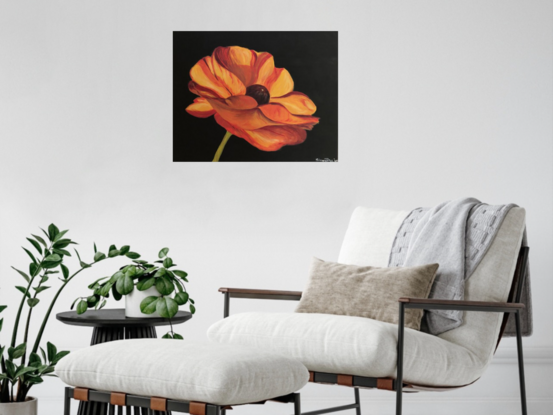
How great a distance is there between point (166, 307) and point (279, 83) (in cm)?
150

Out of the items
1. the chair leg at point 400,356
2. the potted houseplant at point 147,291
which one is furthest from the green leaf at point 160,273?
the chair leg at point 400,356

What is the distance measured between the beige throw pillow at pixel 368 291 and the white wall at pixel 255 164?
2.77 feet

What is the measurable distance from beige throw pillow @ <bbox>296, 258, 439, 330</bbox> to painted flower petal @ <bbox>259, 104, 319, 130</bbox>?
1.05 metres

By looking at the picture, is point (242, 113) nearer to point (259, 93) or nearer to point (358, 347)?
point (259, 93)

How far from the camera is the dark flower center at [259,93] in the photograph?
129 inches

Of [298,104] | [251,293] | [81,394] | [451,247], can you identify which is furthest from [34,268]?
[451,247]

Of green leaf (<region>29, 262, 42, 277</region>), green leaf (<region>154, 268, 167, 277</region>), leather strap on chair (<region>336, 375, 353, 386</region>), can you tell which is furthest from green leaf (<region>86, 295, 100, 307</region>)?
leather strap on chair (<region>336, 375, 353, 386</region>)

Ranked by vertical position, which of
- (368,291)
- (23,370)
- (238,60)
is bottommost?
(23,370)

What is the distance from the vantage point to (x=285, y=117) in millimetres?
3271

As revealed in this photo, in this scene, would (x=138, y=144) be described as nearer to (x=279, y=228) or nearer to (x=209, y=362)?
(x=279, y=228)

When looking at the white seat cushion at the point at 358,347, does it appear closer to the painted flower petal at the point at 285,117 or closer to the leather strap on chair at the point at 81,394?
the leather strap on chair at the point at 81,394

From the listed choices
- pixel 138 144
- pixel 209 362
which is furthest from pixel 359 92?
pixel 209 362

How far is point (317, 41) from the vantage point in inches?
129

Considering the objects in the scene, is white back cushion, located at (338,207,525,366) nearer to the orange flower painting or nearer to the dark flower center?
the orange flower painting
